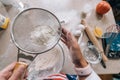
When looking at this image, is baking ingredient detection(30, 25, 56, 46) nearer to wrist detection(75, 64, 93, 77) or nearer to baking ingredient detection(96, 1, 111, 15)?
wrist detection(75, 64, 93, 77)

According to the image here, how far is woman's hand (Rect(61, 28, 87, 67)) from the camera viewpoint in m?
0.92

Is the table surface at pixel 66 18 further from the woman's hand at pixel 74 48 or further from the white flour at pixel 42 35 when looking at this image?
the white flour at pixel 42 35

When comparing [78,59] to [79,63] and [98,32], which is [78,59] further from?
[98,32]

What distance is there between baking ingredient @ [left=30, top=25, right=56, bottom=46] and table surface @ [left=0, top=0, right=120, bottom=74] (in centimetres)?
19

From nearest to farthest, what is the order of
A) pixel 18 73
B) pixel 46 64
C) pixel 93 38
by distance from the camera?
pixel 18 73 < pixel 46 64 < pixel 93 38

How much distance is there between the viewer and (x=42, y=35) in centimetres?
84

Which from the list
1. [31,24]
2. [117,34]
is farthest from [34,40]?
[117,34]

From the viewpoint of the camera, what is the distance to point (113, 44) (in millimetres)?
1160

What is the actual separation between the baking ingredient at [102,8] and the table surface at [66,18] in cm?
3

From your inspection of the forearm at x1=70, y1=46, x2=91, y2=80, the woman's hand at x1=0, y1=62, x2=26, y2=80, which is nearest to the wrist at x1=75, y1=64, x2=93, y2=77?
the forearm at x1=70, y1=46, x2=91, y2=80

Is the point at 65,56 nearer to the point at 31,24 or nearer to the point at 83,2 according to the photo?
the point at 31,24

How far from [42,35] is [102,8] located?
0.45m

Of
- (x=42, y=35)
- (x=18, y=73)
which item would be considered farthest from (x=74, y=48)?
(x=18, y=73)

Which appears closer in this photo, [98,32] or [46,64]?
[46,64]
